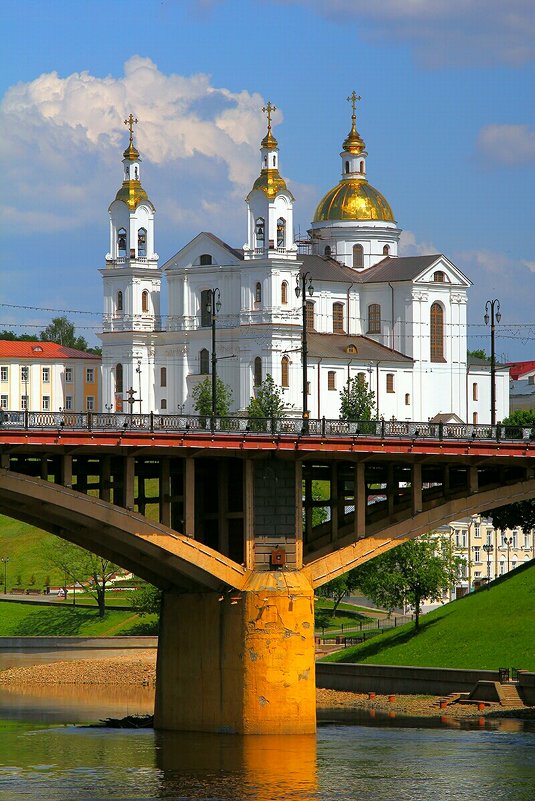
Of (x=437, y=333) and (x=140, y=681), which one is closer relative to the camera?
(x=140, y=681)

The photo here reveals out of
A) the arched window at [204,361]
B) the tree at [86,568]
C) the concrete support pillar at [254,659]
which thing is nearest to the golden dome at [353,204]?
the arched window at [204,361]

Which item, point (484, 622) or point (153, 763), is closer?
point (153, 763)

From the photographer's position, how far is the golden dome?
179 m

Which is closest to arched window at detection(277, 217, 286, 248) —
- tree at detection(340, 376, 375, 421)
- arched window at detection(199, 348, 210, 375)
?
arched window at detection(199, 348, 210, 375)

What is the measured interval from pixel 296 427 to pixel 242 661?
8.52 m

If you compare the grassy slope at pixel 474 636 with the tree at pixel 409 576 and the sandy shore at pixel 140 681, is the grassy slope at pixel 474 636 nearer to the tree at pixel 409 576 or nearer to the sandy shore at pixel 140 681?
the tree at pixel 409 576

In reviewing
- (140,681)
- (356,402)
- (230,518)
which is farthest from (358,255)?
(230,518)

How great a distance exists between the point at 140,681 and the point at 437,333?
87.0 m

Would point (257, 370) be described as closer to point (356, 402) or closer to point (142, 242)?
point (356, 402)

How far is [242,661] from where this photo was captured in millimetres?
60031

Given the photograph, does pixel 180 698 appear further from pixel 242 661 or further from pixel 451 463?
pixel 451 463

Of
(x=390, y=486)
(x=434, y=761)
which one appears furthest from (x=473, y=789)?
(x=390, y=486)

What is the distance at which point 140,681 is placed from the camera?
300 feet

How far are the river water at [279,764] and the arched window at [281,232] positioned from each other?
322 ft
